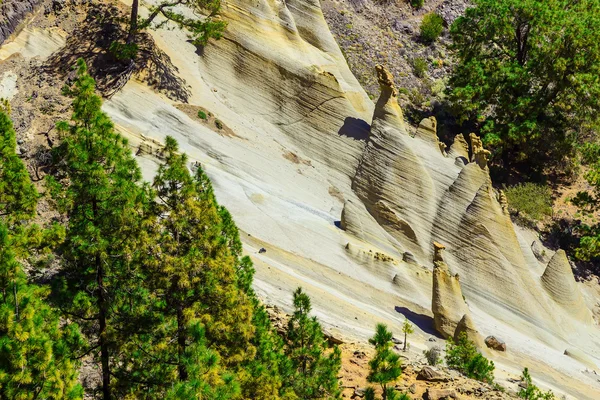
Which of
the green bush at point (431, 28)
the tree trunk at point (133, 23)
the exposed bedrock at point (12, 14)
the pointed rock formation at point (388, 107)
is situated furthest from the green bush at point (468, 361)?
the green bush at point (431, 28)

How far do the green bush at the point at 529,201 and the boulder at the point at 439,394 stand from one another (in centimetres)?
2270

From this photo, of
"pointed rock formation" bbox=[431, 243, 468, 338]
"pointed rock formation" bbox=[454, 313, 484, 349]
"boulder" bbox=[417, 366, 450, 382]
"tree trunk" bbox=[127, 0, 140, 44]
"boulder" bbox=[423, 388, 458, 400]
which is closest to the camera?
"boulder" bbox=[423, 388, 458, 400]

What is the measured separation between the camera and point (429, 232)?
28.0 metres

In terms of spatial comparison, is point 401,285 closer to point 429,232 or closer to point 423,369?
point 429,232

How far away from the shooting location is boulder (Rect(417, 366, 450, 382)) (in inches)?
727

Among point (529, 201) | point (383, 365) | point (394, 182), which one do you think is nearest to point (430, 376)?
point (383, 365)

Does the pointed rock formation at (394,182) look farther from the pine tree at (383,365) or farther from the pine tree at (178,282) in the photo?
the pine tree at (178,282)

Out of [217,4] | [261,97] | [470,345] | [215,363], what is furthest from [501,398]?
[217,4]

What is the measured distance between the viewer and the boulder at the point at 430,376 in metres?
18.5

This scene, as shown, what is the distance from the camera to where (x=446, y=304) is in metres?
23.7

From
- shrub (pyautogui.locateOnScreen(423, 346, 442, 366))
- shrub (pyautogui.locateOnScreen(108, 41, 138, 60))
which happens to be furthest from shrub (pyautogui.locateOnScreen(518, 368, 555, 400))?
shrub (pyautogui.locateOnScreen(108, 41, 138, 60))

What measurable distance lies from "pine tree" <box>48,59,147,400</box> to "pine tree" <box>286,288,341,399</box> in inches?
161

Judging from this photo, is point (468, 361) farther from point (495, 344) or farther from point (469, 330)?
point (495, 344)

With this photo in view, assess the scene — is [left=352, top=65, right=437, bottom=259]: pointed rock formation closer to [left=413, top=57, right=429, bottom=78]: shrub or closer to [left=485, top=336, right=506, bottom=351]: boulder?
[left=485, top=336, right=506, bottom=351]: boulder
